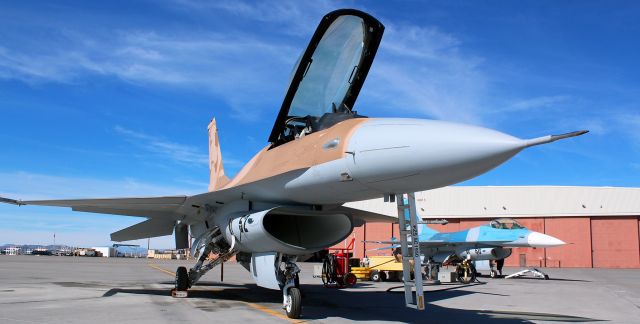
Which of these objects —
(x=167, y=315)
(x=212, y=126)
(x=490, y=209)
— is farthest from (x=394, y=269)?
(x=490, y=209)

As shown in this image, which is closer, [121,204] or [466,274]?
[121,204]

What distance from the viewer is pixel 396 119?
6.30 m

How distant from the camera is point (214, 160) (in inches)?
589

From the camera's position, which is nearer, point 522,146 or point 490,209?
point 522,146

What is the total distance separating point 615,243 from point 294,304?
3698cm

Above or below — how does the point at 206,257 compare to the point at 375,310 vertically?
above

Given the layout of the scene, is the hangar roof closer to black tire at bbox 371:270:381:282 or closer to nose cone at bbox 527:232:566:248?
nose cone at bbox 527:232:566:248

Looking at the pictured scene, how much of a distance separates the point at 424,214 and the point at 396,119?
122 ft

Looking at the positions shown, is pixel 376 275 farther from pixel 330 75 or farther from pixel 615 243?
pixel 615 243

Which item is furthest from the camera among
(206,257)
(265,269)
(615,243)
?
(615,243)

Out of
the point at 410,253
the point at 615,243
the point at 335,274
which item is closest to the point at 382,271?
the point at 335,274

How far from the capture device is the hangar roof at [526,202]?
37875 millimetres

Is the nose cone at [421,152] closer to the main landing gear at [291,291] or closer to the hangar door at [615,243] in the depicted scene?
the main landing gear at [291,291]

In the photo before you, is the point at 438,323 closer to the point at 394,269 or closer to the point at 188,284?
the point at 188,284
